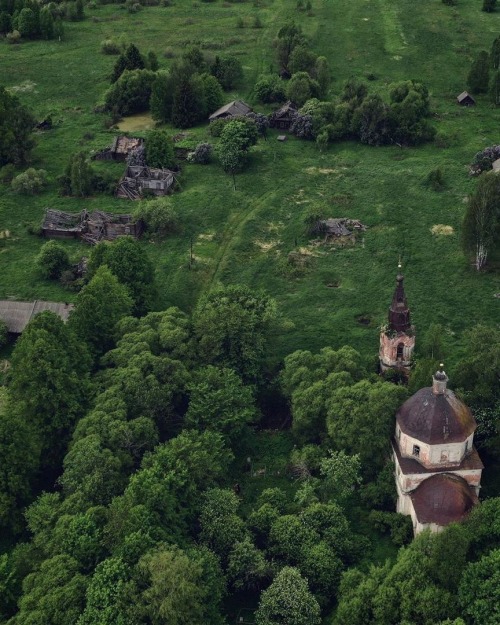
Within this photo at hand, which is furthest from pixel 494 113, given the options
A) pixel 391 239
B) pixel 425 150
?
pixel 391 239

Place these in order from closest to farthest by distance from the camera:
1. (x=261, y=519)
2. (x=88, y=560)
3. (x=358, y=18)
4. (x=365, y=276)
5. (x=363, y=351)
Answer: (x=88, y=560) < (x=261, y=519) < (x=363, y=351) < (x=365, y=276) < (x=358, y=18)

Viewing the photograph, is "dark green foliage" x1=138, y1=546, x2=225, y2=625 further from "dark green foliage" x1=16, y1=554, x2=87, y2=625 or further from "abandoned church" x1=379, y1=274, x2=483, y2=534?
"abandoned church" x1=379, y1=274, x2=483, y2=534

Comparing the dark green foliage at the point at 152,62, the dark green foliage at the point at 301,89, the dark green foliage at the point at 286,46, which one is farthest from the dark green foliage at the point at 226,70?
the dark green foliage at the point at 301,89

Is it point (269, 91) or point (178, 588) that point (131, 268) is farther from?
point (269, 91)

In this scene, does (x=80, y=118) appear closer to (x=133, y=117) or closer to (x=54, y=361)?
(x=133, y=117)

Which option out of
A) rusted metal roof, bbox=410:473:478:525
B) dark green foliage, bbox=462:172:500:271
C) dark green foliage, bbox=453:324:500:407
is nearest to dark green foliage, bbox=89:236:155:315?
dark green foliage, bbox=453:324:500:407

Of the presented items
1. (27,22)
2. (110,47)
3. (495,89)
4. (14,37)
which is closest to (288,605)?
(495,89)
